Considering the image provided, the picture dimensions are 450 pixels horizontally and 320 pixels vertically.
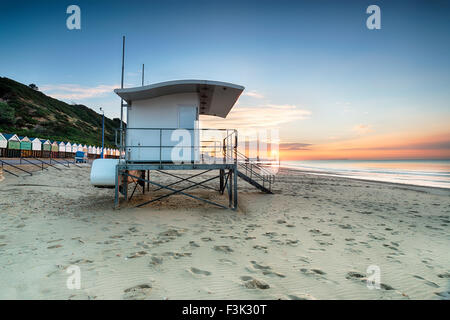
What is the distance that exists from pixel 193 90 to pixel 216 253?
7.00 m

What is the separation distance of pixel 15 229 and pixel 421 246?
1075 cm

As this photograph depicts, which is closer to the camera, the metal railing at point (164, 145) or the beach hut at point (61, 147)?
the metal railing at point (164, 145)

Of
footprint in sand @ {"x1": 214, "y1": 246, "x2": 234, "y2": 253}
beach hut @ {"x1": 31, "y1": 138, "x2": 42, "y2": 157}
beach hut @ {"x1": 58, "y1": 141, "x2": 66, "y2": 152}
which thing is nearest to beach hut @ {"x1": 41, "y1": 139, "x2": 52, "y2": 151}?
beach hut @ {"x1": 31, "y1": 138, "x2": 42, "y2": 157}

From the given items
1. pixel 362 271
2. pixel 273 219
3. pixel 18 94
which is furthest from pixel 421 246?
pixel 18 94

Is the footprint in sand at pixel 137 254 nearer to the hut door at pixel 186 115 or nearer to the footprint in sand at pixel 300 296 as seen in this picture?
the footprint in sand at pixel 300 296

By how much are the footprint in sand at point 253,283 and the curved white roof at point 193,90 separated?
717 centimetres

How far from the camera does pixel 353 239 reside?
6367 mm

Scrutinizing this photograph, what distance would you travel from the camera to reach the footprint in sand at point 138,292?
135 inches

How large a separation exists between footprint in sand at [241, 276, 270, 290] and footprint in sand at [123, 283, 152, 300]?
1.57 meters

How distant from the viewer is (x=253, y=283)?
12.9 feet

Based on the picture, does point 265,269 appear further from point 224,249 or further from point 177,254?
point 177,254

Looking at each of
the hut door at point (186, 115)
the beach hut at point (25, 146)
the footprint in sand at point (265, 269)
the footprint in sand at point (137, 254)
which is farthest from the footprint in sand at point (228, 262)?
the beach hut at point (25, 146)

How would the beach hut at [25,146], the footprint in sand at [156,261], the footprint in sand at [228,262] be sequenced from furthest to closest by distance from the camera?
the beach hut at [25,146]
the footprint in sand at [228,262]
the footprint in sand at [156,261]
